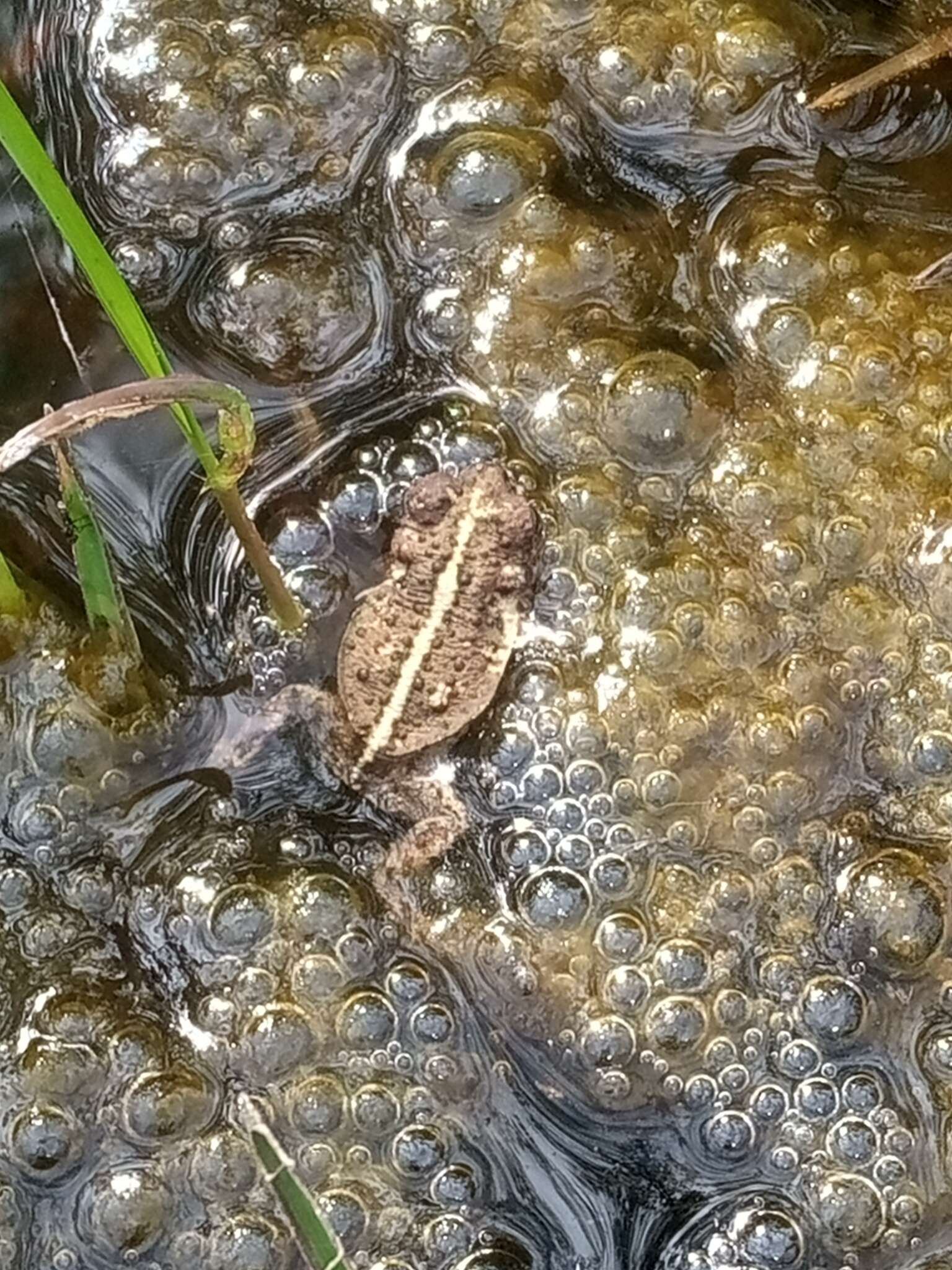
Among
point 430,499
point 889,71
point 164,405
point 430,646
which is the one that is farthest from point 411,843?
point 889,71

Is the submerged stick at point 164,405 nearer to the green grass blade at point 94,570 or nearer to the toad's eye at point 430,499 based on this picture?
the green grass blade at point 94,570

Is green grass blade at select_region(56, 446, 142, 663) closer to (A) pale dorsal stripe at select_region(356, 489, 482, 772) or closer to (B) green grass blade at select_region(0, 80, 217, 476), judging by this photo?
(B) green grass blade at select_region(0, 80, 217, 476)

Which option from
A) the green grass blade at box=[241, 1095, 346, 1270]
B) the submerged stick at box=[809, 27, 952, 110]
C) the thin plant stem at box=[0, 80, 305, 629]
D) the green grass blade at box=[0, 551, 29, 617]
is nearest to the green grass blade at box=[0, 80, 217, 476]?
the thin plant stem at box=[0, 80, 305, 629]

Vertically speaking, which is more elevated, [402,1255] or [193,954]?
[193,954]

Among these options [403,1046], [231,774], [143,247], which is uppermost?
[143,247]

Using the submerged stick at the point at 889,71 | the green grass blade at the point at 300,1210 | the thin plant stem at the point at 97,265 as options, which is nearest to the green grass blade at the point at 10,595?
the thin plant stem at the point at 97,265

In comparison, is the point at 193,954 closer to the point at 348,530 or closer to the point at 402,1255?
the point at 402,1255

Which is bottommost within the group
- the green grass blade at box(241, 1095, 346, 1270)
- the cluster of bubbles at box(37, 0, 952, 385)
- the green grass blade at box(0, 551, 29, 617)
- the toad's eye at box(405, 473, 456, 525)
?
the green grass blade at box(241, 1095, 346, 1270)

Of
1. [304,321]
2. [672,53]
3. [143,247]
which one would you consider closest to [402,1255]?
[304,321]
